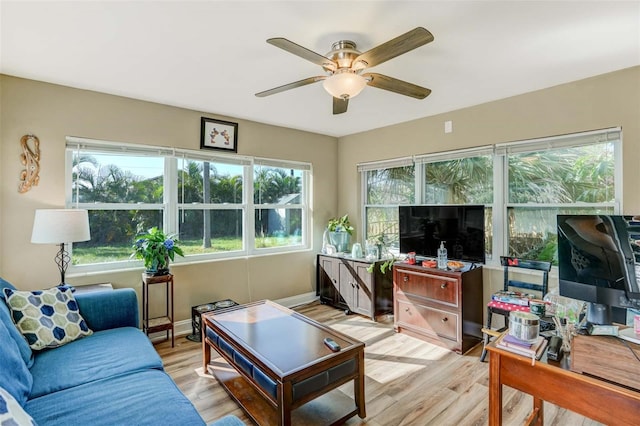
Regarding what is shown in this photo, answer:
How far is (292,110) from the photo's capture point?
3.65 meters

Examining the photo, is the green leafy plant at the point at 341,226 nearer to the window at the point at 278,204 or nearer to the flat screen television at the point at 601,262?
the window at the point at 278,204

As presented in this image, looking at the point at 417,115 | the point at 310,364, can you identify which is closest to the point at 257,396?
the point at 310,364

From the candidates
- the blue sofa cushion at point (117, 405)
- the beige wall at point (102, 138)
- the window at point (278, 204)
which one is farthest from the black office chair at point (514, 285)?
the window at point (278, 204)

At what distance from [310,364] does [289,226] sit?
9.53 ft

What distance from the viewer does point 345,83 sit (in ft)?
6.58

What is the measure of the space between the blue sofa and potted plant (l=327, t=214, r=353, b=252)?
111 inches

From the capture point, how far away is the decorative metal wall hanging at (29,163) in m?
2.73

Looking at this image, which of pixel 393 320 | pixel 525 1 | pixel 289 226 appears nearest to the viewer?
pixel 525 1

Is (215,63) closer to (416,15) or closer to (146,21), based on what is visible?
(146,21)

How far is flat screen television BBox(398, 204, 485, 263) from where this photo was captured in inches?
126

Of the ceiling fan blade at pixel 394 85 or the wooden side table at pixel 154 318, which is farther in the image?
the wooden side table at pixel 154 318

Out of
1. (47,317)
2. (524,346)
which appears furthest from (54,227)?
(524,346)

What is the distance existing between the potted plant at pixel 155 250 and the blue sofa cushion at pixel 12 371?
1.36 metres

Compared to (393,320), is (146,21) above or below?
above
